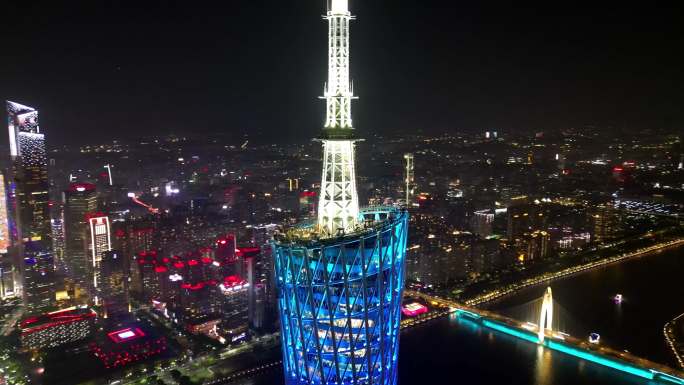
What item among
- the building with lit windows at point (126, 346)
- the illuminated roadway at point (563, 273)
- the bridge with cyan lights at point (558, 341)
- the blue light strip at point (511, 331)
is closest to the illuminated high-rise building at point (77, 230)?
the building with lit windows at point (126, 346)

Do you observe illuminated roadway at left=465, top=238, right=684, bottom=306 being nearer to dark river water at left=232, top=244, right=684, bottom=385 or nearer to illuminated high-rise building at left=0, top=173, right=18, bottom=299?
dark river water at left=232, top=244, right=684, bottom=385

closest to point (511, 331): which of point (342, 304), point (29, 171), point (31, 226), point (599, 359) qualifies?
point (599, 359)

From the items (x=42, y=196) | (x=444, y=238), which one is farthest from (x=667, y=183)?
(x=42, y=196)

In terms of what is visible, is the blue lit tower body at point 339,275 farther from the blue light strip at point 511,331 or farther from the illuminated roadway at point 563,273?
the illuminated roadway at point 563,273

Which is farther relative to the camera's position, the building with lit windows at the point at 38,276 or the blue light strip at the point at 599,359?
the building with lit windows at the point at 38,276

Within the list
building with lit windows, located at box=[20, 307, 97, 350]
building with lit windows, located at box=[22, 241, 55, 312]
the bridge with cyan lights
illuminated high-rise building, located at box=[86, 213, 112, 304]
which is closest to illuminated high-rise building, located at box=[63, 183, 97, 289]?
illuminated high-rise building, located at box=[86, 213, 112, 304]
